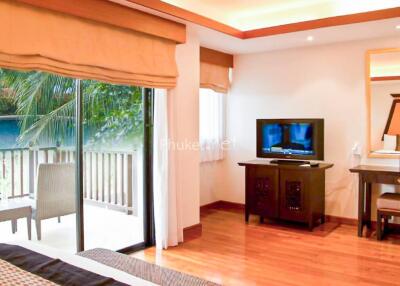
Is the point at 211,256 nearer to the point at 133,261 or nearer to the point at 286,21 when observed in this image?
the point at 133,261

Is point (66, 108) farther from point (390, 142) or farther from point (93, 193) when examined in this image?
point (390, 142)

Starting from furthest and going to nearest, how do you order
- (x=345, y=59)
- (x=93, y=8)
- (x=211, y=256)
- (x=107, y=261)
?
(x=345, y=59)
(x=211, y=256)
(x=93, y=8)
(x=107, y=261)

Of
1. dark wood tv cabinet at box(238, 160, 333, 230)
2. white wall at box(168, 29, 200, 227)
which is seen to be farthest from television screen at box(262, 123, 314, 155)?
white wall at box(168, 29, 200, 227)

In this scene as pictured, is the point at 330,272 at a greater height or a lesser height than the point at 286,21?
lesser

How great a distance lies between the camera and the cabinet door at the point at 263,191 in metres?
4.76

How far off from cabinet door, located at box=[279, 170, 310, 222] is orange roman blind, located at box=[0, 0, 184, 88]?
1.82 meters

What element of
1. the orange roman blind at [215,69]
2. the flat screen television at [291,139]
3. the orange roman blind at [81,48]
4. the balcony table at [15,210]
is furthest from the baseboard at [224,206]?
the balcony table at [15,210]

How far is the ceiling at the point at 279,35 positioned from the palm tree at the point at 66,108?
849 millimetres

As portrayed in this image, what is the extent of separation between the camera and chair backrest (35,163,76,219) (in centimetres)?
320

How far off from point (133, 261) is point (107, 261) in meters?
0.14

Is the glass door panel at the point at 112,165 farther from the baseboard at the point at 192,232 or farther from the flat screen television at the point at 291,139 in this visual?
the flat screen television at the point at 291,139

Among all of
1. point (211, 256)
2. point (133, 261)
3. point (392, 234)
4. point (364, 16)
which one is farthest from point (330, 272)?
point (364, 16)

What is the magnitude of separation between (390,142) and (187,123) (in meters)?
2.37

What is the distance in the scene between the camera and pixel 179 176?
4066 millimetres
